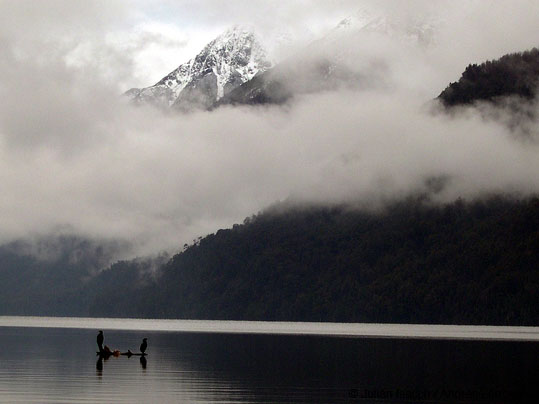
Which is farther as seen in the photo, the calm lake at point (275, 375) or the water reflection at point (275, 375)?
the water reflection at point (275, 375)

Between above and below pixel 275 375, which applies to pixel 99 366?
above

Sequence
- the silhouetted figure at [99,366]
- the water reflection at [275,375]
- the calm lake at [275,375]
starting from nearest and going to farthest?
the calm lake at [275,375] < the water reflection at [275,375] < the silhouetted figure at [99,366]

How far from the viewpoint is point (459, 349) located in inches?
5507

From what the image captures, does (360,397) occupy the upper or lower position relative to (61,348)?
lower

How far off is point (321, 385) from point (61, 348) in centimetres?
6426

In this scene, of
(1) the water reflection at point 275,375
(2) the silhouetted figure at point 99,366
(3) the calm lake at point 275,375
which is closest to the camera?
(3) the calm lake at point 275,375

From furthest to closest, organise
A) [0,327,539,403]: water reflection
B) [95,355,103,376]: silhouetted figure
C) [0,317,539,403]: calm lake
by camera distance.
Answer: [95,355,103,376]: silhouetted figure, [0,327,539,403]: water reflection, [0,317,539,403]: calm lake

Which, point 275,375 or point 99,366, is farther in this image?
point 99,366

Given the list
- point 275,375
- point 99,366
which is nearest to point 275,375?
point 275,375

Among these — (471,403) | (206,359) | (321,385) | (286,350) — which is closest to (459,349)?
(286,350)

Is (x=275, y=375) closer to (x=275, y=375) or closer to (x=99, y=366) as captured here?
(x=275, y=375)

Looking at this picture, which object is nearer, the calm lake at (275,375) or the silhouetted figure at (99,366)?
the calm lake at (275,375)

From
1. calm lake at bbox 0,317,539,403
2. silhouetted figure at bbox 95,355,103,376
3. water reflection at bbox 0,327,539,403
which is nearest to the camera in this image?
calm lake at bbox 0,317,539,403

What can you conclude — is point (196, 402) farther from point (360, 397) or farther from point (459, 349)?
point (459, 349)
